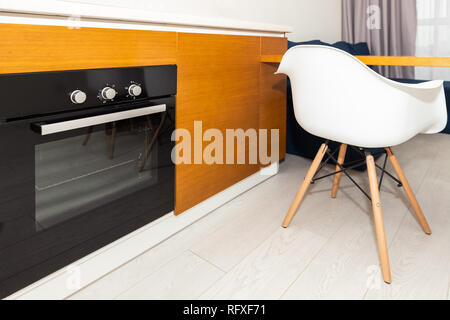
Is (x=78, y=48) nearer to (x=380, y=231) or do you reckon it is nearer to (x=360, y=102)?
(x=360, y=102)

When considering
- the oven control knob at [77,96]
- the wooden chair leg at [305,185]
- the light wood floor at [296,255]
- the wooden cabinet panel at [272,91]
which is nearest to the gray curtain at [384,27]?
the wooden cabinet panel at [272,91]

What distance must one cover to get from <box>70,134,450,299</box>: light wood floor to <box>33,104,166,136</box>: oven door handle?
514 millimetres

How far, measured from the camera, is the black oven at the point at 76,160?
85cm

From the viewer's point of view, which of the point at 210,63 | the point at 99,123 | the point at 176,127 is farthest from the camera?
the point at 210,63

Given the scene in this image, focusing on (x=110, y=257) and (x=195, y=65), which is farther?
(x=195, y=65)

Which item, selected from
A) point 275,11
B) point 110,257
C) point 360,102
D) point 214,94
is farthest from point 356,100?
point 275,11

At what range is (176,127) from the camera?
128 cm

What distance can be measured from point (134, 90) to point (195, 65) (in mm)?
320

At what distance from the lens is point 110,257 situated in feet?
3.81

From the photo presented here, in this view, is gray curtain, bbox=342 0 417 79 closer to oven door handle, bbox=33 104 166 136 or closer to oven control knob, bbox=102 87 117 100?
oven door handle, bbox=33 104 166 136

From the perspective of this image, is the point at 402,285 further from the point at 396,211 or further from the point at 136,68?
the point at 136,68

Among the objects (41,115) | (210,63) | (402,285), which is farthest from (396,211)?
(41,115)

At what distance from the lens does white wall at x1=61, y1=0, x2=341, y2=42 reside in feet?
5.74

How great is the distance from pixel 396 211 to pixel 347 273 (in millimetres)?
600
